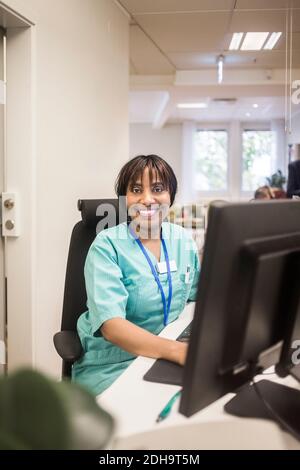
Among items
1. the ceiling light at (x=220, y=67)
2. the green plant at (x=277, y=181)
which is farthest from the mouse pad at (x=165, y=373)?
the green plant at (x=277, y=181)

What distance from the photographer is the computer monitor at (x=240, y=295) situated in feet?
2.16

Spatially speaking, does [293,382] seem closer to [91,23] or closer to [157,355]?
[157,355]

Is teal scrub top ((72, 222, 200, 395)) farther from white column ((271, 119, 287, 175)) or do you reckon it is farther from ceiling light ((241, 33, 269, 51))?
white column ((271, 119, 287, 175))

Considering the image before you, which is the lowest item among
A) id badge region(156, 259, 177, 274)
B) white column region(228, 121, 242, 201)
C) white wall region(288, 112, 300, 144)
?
id badge region(156, 259, 177, 274)

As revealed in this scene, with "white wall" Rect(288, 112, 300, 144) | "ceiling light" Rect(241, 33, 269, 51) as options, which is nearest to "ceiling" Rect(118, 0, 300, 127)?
"ceiling light" Rect(241, 33, 269, 51)

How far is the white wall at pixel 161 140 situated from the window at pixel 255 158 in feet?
4.71

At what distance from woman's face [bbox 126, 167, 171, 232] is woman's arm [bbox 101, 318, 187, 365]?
0.40 m

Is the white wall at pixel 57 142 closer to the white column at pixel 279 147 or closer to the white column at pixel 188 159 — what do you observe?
the white column at pixel 188 159

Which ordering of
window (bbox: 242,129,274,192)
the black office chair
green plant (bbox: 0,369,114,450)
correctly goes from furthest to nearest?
window (bbox: 242,129,274,192) < the black office chair < green plant (bbox: 0,369,114,450)

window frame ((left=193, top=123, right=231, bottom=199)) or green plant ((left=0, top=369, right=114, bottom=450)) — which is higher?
window frame ((left=193, top=123, right=231, bottom=199))

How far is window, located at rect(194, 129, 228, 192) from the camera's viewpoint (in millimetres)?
9719

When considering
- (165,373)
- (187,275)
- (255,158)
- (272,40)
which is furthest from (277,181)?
(165,373)

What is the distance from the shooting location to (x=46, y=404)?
453 millimetres

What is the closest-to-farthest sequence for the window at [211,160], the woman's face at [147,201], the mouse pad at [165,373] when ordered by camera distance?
the mouse pad at [165,373]
the woman's face at [147,201]
the window at [211,160]
